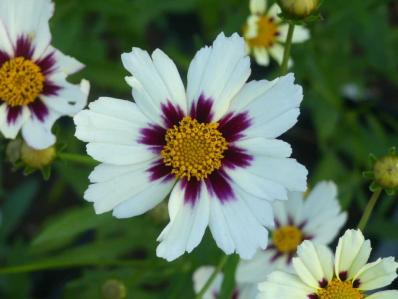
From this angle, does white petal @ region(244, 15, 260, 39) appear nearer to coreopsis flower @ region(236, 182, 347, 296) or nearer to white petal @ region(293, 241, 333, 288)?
coreopsis flower @ region(236, 182, 347, 296)

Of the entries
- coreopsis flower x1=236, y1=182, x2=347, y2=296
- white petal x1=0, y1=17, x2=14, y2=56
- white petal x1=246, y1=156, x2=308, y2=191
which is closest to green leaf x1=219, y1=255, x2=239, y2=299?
coreopsis flower x1=236, y1=182, x2=347, y2=296

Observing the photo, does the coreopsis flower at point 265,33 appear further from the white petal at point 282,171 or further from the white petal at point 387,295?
the white petal at point 387,295

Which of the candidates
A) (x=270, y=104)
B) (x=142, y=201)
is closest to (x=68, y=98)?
(x=142, y=201)

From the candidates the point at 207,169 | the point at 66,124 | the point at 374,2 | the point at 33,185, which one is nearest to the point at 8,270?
the point at 207,169

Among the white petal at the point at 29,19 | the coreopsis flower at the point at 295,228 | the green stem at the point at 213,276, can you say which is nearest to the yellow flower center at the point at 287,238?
the coreopsis flower at the point at 295,228

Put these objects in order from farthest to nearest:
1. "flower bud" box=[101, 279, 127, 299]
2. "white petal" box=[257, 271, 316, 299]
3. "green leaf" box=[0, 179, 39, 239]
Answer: "green leaf" box=[0, 179, 39, 239]
"flower bud" box=[101, 279, 127, 299]
"white petal" box=[257, 271, 316, 299]

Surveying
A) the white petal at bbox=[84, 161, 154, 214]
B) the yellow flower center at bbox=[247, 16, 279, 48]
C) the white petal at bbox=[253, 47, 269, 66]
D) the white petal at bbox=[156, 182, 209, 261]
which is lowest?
the white petal at bbox=[156, 182, 209, 261]
